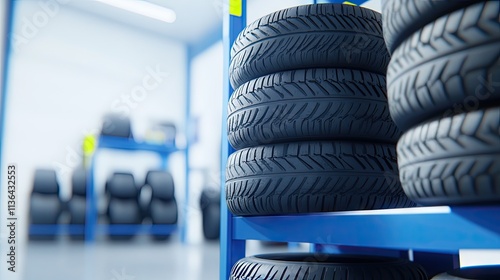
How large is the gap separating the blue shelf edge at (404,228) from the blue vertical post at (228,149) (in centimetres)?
26

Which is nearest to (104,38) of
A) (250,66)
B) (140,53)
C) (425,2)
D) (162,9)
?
(140,53)

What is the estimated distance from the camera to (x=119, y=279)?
1932mm

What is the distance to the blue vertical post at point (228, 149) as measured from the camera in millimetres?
1207

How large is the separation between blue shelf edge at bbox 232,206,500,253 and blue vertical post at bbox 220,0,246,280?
10.3 inches

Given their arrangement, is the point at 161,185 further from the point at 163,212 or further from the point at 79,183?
the point at 79,183

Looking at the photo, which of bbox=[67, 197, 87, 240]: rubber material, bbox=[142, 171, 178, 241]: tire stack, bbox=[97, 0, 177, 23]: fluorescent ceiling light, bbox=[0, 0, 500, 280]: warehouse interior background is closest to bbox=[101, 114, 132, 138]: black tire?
bbox=[0, 0, 500, 280]: warehouse interior background

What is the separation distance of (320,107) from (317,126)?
0.04 metres

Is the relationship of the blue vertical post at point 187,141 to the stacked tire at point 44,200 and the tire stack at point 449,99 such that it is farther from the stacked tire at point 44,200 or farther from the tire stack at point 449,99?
the tire stack at point 449,99

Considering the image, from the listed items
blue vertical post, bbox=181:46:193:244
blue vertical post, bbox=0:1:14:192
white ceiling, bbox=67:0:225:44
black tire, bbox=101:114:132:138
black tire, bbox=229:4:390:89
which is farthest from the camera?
white ceiling, bbox=67:0:225:44

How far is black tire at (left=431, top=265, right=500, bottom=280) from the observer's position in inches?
26.6

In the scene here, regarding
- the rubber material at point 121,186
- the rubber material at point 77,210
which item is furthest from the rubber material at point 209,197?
the rubber material at point 77,210

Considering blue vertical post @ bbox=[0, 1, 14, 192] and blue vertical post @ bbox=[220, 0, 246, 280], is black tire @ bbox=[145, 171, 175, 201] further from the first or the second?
blue vertical post @ bbox=[220, 0, 246, 280]

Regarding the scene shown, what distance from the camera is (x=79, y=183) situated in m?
5.55

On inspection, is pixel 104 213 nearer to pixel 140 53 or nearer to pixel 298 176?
pixel 140 53
